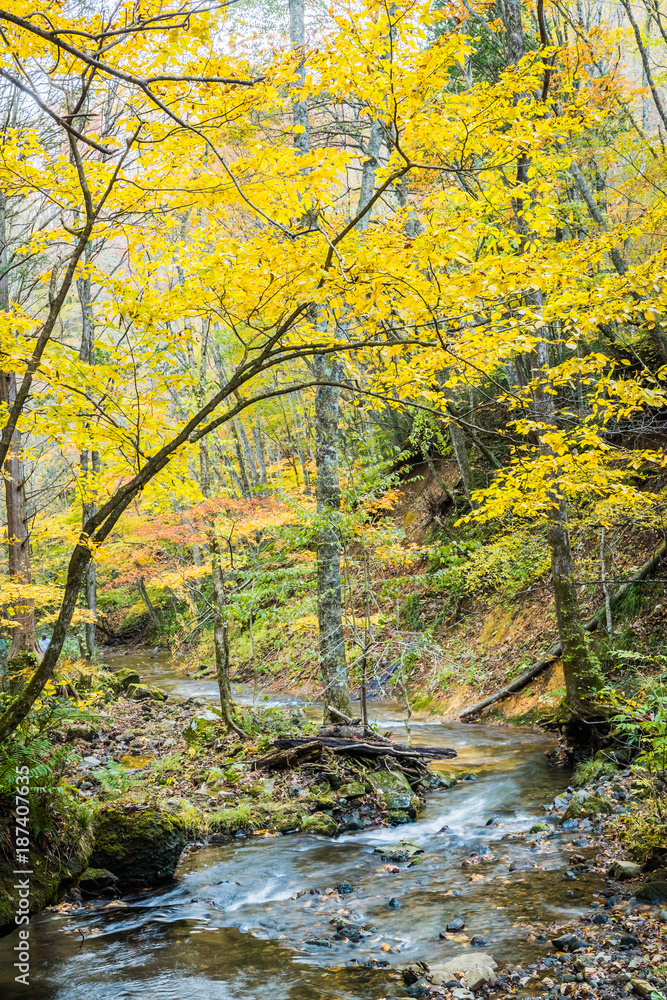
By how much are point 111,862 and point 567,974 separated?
156 inches

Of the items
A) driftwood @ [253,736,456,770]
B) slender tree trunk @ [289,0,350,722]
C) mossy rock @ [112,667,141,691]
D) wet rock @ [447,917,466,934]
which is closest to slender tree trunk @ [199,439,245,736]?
driftwood @ [253,736,456,770]

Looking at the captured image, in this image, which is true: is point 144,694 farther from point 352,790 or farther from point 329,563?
point 352,790

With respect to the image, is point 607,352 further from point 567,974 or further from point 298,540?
point 567,974

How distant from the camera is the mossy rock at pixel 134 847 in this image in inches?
222

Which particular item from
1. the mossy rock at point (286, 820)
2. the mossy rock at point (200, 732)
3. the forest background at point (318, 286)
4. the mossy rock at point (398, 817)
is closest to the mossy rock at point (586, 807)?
the forest background at point (318, 286)

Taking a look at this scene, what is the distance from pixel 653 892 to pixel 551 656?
651 centimetres

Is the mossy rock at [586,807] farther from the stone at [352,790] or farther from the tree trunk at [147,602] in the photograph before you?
the tree trunk at [147,602]

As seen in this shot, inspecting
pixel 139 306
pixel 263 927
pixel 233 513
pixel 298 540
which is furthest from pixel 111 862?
pixel 233 513

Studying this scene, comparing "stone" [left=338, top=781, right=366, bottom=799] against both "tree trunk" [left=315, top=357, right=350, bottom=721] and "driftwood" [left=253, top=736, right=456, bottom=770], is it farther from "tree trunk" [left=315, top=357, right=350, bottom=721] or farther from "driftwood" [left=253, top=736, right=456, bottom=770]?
"tree trunk" [left=315, top=357, right=350, bottom=721]

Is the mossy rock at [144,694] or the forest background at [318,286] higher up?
the forest background at [318,286]

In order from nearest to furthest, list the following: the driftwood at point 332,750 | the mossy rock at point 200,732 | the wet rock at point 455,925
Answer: the wet rock at point 455,925, the driftwood at point 332,750, the mossy rock at point 200,732

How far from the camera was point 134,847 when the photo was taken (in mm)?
5715

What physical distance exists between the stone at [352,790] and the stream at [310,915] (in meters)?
0.66

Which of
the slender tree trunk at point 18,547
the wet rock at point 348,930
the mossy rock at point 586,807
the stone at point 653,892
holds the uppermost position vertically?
the slender tree trunk at point 18,547
